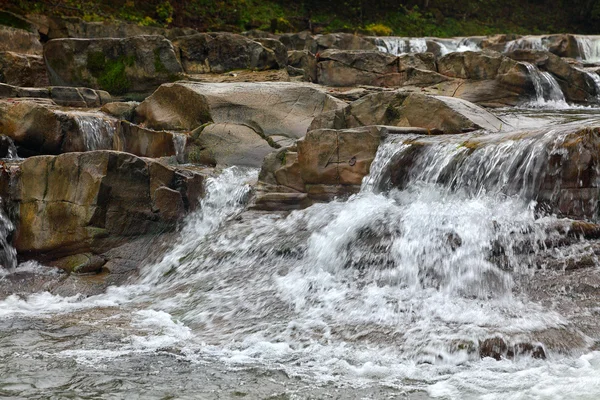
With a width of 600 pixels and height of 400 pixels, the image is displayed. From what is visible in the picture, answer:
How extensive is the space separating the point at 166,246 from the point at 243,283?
184 centimetres

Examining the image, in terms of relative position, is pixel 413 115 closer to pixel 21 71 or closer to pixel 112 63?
pixel 112 63

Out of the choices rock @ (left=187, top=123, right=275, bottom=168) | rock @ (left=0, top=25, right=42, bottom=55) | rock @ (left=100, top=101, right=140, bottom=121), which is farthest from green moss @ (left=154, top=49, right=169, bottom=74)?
rock @ (left=0, top=25, right=42, bottom=55)

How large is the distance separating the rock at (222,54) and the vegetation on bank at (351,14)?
30.6 feet

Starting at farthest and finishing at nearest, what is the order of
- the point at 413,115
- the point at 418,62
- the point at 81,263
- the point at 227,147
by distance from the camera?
the point at 418,62 → the point at 227,147 → the point at 413,115 → the point at 81,263

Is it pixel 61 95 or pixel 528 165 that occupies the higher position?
pixel 528 165

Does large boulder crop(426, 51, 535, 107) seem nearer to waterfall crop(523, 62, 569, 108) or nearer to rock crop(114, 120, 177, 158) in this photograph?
waterfall crop(523, 62, 569, 108)

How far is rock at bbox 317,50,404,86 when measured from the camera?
55.4 feet

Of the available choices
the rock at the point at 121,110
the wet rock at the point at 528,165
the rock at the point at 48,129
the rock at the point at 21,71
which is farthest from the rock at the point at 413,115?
the rock at the point at 21,71

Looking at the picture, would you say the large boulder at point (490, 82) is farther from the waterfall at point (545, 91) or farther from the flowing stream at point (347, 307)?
the flowing stream at point (347, 307)

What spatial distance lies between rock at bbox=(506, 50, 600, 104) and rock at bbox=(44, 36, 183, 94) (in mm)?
8905

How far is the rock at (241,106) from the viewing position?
466 inches

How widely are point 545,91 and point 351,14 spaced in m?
19.2

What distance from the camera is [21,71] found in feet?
52.7

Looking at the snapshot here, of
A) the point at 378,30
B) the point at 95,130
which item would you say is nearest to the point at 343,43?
the point at 378,30
